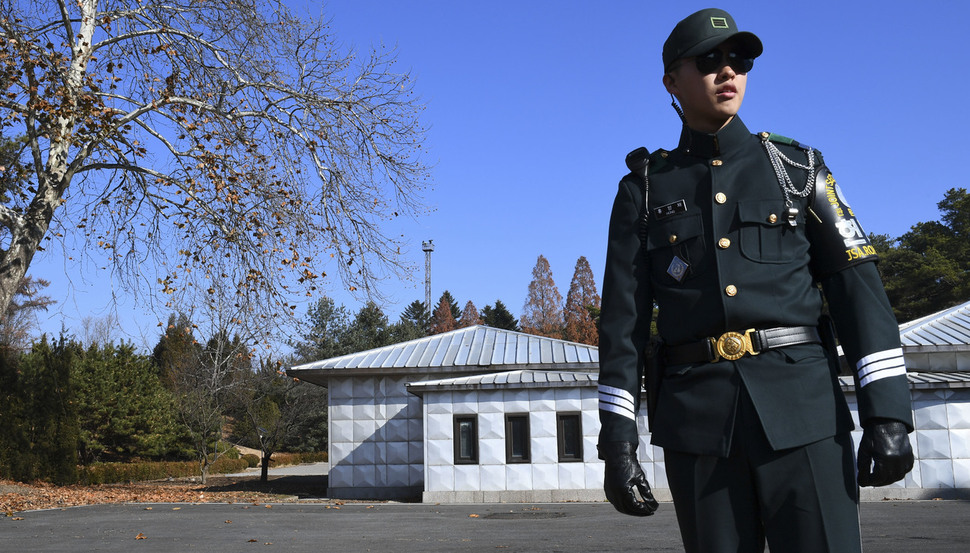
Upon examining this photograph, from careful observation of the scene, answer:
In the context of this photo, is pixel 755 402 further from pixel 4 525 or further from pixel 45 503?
pixel 45 503

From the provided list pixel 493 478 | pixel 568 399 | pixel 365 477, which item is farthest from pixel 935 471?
pixel 365 477

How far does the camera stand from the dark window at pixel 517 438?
20016mm

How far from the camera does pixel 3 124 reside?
15.0m

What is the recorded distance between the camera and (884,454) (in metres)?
2.37

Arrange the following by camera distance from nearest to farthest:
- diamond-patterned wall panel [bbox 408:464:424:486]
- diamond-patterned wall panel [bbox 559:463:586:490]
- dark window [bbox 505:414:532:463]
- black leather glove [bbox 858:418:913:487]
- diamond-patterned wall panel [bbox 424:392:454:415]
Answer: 1. black leather glove [bbox 858:418:913:487]
2. diamond-patterned wall panel [bbox 559:463:586:490]
3. dark window [bbox 505:414:532:463]
4. diamond-patterned wall panel [bbox 424:392:454:415]
5. diamond-patterned wall panel [bbox 408:464:424:486]

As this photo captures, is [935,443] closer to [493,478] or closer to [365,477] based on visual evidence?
[493,478]

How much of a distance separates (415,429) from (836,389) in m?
21.0

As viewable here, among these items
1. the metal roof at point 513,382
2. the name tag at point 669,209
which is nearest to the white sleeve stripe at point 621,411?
the name tag at point 669,209

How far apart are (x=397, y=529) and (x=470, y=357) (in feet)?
38.5

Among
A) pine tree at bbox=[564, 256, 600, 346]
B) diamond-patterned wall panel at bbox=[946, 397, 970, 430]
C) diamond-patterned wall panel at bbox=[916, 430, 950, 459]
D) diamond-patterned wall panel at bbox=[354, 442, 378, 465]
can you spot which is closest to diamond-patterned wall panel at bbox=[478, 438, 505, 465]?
diamond-patterned wall panel at bbox=[354, 442, 378, 465]

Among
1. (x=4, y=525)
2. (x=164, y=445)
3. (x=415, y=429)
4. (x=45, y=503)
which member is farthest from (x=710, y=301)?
(x=164, y=445)

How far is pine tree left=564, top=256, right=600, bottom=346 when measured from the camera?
68.1 m

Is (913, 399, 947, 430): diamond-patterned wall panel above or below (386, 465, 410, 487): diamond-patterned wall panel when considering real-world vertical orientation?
above

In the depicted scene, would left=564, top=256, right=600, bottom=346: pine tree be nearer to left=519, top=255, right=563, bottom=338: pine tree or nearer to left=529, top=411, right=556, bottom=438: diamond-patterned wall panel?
left=519, top=255, right=563, bottom=338: pine tree
